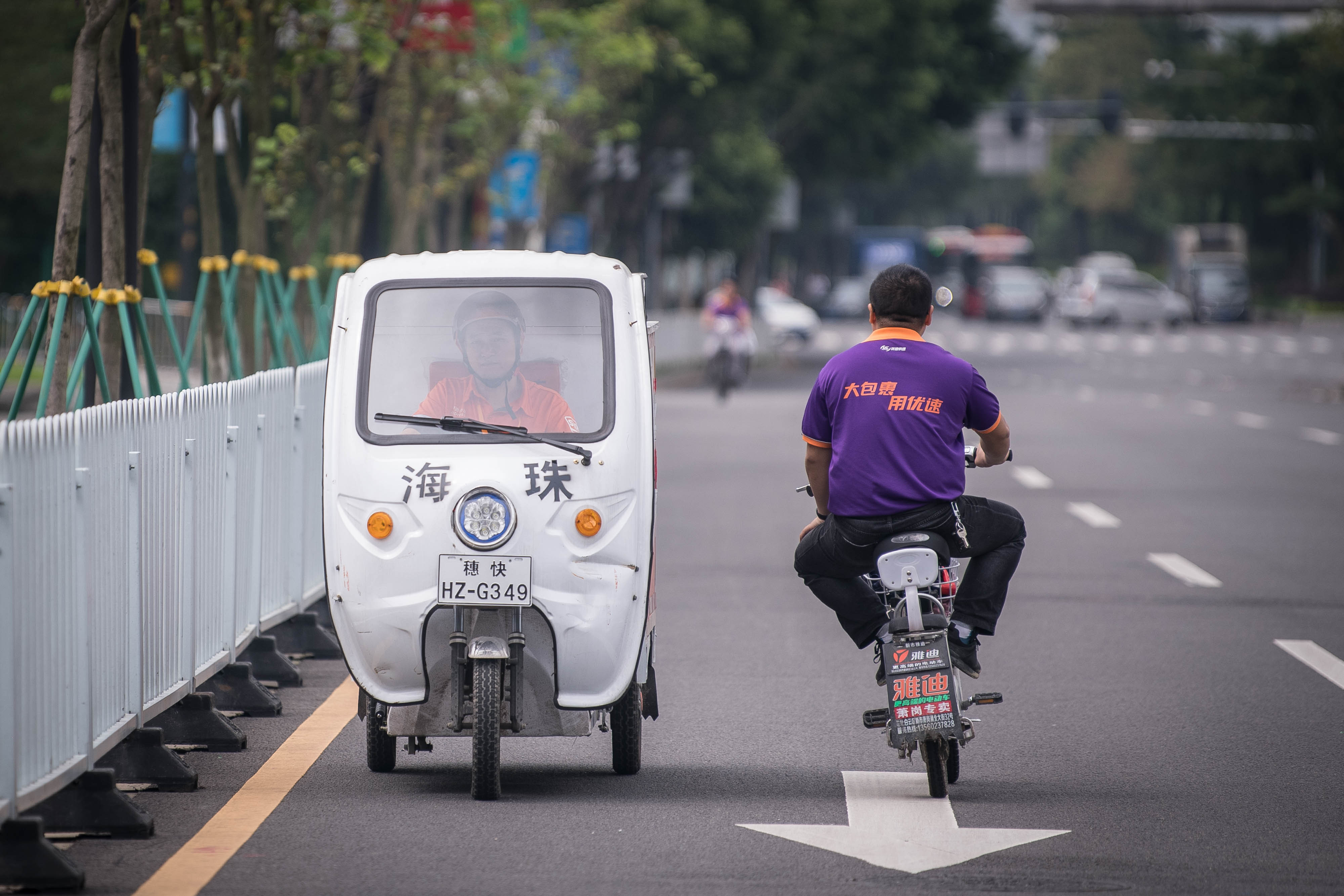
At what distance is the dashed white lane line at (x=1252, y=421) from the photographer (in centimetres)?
2569

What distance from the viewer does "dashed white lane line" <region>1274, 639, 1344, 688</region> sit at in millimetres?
9078

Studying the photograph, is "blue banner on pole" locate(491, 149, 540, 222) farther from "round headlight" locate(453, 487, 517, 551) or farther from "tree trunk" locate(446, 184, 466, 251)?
"round headlight" locate(453, 487, 517, 551)

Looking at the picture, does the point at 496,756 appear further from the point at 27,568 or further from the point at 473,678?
the point at 27,568

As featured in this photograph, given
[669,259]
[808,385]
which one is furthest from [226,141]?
[669,259]

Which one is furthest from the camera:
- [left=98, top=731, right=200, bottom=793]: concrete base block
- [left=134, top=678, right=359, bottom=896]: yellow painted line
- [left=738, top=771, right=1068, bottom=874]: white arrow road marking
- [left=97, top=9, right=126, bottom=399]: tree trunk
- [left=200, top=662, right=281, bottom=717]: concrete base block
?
[left=97, top=9, right=126, bottom=399]: tree trunk

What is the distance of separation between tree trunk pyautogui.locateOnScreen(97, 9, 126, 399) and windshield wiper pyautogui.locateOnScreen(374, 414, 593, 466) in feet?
15.3

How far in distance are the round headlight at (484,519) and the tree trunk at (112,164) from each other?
16.2ft

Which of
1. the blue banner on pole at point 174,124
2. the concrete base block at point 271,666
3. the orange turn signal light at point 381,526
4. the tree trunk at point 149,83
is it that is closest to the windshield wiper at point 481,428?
the orange turn signal light at point 381,526

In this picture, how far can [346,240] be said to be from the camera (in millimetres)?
20359

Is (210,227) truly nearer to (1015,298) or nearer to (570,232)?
(570,232)

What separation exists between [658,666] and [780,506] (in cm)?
707

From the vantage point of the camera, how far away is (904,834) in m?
6.11

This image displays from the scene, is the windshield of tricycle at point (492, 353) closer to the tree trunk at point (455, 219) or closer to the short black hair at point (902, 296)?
the short black hair at point (902, 296)

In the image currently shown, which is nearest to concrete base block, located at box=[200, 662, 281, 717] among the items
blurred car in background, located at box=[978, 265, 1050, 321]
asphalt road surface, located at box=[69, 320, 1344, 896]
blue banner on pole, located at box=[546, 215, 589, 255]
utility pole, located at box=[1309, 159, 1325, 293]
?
asphalt road surface, located at box=[69, 320, 1344, 896]
